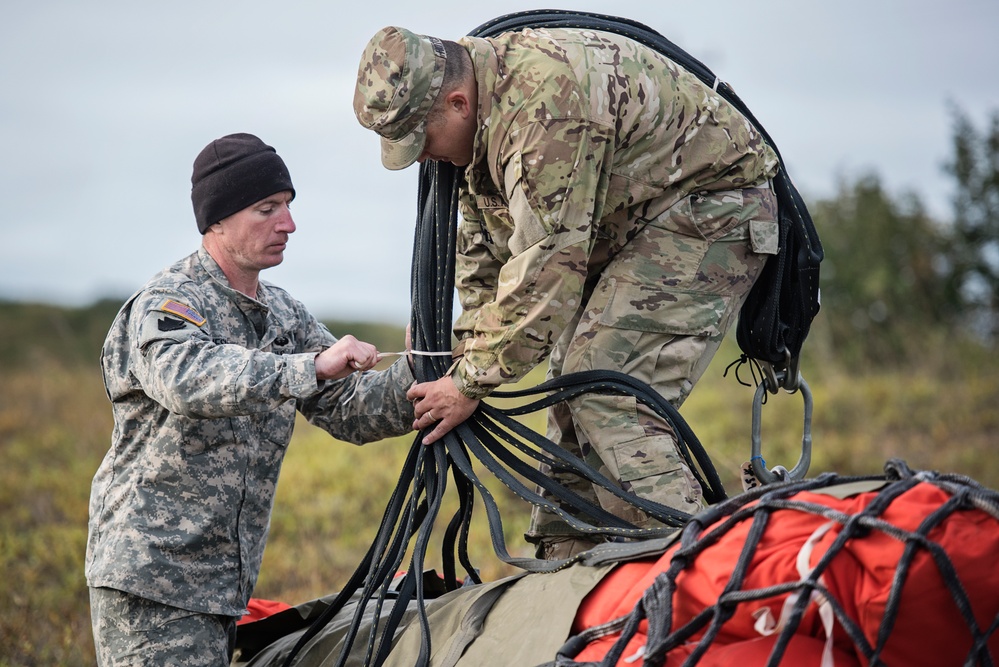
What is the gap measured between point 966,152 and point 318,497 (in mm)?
9090

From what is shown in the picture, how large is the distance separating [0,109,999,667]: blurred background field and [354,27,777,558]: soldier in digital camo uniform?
8.32ft

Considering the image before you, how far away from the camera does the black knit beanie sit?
11.4 feet

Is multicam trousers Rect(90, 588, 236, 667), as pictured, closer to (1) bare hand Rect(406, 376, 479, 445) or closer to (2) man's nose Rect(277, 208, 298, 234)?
(1) bare hand Rect(406, 376, 479, 445)

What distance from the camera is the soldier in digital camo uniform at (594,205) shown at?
10.1 feet

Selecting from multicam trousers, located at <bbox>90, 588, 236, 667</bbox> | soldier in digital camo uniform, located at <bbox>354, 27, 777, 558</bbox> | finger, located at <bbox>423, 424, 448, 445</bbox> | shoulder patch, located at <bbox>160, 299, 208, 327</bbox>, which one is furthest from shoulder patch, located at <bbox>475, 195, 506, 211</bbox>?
multicam trousers, located at <bbox>90, 588, 236, 667</bbox>

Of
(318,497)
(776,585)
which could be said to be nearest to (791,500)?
(776,585)

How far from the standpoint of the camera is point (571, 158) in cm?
305

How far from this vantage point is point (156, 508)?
3.25m

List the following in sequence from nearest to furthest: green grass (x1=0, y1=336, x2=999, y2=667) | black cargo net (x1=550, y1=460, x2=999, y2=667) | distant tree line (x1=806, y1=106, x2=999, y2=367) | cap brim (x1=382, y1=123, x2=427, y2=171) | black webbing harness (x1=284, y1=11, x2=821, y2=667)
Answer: black cargo net (x1=550, y1=460, x2=999, y2=667) → black webbing harness (x1=284, y1=11, x2=821, y2=667) → cap brim (x1=382, y1=123, x2=427, y2=171) → green grass (x1=0, y1=336, x2=999, y2=667) → distant tree line (x1=806, y1=106, x2=999, y2=367)

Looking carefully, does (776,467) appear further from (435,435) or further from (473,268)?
(473,268)

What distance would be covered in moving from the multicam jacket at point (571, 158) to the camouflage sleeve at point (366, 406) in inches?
19.0

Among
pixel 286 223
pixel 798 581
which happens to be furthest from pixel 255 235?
pixel 798 581

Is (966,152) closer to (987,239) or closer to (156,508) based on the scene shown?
(987,239)

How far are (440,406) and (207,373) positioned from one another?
2.34ft
